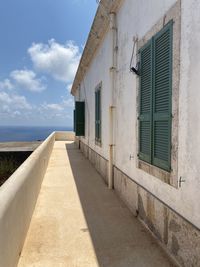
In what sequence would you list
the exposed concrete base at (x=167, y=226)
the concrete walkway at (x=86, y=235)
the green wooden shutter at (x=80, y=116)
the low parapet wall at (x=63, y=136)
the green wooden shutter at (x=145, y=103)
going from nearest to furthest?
the exposed concrete base at (x=167, y=226), the concrete walkway at (x=86, y=235), the green wooden shutter at (x=145, y=103), the green wooden shutter at (x=80, y=116), the low parapet wall at (x=63, y=136)

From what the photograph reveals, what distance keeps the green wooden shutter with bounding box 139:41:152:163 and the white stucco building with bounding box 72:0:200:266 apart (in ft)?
0.04

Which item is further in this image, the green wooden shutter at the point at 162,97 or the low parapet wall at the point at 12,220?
the green wooden shutter at the point at 162,97

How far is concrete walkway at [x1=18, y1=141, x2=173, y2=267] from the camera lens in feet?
10.1

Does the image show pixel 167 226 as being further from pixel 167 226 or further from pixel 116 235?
pixel 116 235

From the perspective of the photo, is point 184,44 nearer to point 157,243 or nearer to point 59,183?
point 157,243

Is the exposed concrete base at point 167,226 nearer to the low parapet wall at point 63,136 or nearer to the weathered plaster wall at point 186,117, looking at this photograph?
the weathered plaster wall at point 186,117

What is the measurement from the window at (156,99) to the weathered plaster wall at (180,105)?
26cm

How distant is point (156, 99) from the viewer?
3.60 metres

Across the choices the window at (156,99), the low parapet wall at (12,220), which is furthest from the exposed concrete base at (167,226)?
the low parapet wall at (12,220)

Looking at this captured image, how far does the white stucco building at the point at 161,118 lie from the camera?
8.91 feet

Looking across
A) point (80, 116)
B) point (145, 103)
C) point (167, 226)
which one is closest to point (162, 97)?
point (145, 103)

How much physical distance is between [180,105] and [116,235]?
1980 mm

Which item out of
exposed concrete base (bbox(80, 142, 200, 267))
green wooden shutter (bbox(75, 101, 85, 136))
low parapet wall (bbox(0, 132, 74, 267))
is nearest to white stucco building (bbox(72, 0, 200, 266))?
exposed concrete base (bbox(80, 142, 200, 267))

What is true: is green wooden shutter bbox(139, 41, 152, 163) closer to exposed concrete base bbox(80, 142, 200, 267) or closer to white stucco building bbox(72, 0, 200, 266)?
white stucco building bbox(72, 0, 200, 266)
